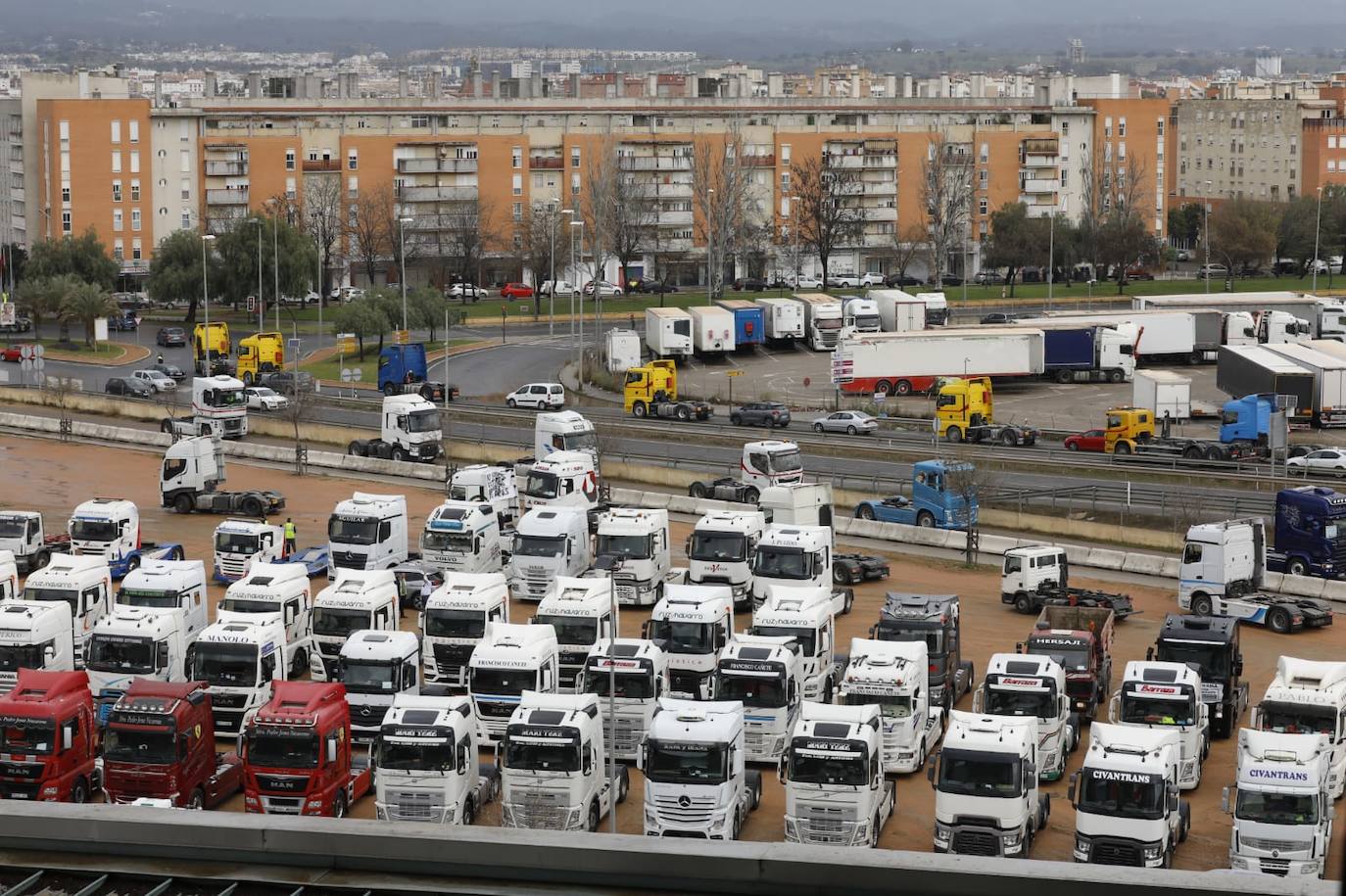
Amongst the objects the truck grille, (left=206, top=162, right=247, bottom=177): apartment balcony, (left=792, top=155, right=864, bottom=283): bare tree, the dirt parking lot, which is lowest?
the dirt parking lot

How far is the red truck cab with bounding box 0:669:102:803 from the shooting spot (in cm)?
2772

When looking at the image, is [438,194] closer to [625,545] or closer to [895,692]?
[625,545]

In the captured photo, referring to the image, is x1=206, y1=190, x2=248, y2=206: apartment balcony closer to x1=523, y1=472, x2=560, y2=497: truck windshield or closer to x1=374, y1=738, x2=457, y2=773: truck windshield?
x1=523, y1=472, x2=560, y2=497: truck windshield

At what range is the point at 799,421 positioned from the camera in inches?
2781

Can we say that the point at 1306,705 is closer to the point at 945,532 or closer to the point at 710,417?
the point at 945,532

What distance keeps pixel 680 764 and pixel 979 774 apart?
3980 millimetres

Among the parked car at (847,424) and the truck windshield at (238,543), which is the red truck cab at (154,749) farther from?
the parked car at (847,424)

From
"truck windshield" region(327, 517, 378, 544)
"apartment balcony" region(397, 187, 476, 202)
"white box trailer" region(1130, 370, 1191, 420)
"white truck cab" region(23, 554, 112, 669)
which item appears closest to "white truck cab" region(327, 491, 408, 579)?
"truck windshield" region(327, 517, 378, 544)

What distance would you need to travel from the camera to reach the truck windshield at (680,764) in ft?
85.0

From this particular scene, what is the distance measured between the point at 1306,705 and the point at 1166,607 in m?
14.7

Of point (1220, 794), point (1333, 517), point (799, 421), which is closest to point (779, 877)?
point (1220, 794)

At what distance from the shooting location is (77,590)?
121 feet

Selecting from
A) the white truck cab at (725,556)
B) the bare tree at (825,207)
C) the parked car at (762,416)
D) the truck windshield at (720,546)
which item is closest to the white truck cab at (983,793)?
the white truck cab at (725,556)

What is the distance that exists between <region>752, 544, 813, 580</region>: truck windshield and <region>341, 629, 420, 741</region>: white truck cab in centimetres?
1041
